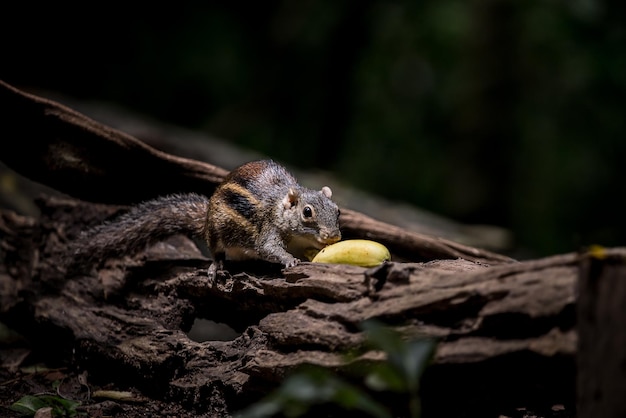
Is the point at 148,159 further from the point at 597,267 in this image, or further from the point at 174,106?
the point at 174,106

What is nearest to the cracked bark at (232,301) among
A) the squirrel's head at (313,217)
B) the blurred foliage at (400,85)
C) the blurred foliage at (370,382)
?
the squirrel's head at (313,217)

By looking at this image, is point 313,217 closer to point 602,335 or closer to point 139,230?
point 139,230

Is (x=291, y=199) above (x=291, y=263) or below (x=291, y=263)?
above

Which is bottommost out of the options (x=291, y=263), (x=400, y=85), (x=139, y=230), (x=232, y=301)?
(x=232, y=301)

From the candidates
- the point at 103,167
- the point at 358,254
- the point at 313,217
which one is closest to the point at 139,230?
the point at 103,167

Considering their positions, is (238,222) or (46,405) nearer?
(46,405)

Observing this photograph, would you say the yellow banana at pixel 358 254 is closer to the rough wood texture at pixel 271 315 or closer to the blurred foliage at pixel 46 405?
the rough wood texture at pixel 271 315
